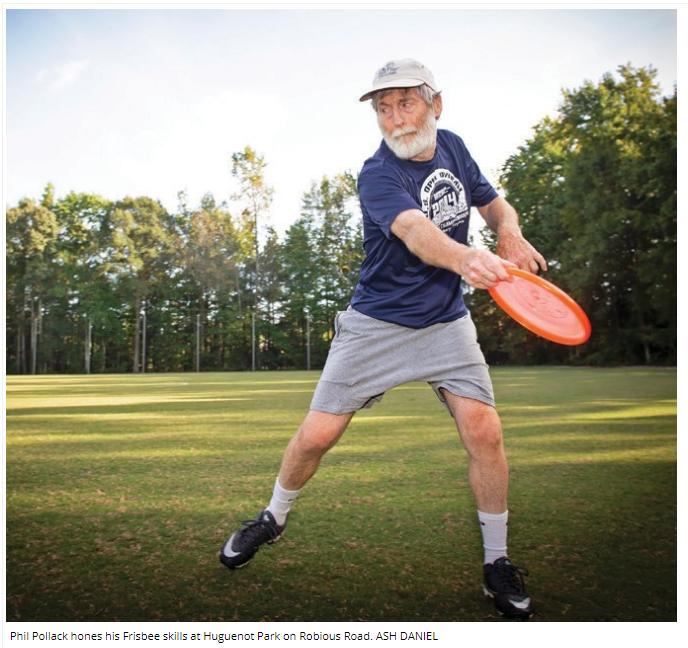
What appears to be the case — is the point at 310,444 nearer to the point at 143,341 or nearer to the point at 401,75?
the point at 401,75

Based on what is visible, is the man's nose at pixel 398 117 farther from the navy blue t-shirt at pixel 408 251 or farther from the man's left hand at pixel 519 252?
the man's left hand at pixel 519 252

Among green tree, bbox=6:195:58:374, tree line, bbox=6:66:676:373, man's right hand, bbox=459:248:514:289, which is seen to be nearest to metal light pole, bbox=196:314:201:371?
tree line, bbox=6:66:676:373

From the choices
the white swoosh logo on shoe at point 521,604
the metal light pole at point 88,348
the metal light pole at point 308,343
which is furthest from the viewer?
the metal light pole at point 88,348

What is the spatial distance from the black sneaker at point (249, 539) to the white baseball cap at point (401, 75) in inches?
82.9

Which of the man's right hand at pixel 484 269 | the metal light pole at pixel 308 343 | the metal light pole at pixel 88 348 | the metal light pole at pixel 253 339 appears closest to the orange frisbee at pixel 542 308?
the man's right hand at pixel 484 269

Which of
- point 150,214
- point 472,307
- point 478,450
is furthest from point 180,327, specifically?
point 478,450

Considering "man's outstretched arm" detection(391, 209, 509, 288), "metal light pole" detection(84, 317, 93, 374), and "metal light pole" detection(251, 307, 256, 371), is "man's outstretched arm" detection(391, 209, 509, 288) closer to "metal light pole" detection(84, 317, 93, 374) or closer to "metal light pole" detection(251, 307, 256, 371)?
"metal light pole" detection(251, 307, 256, 371)

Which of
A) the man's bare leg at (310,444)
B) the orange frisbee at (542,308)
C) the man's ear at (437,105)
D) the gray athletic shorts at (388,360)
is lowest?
the man's bare leg at (310,444)

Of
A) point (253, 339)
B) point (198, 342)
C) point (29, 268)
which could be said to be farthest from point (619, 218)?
point (29, 268)

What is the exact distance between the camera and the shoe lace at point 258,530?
3.05 meters

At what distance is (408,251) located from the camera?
312 cm

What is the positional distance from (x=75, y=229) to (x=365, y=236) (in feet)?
153
